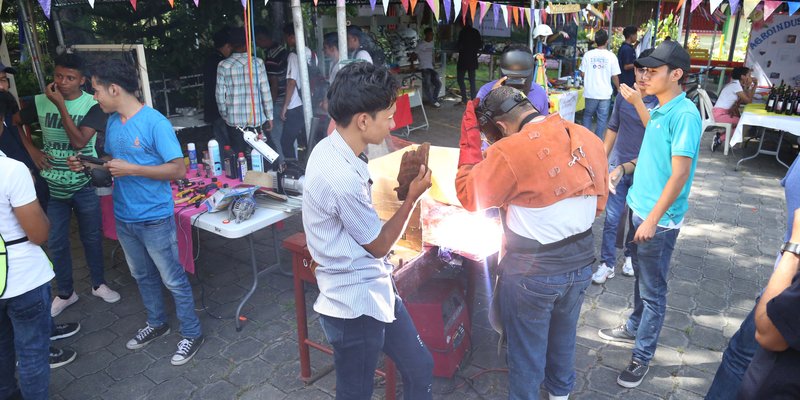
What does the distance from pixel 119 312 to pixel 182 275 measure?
110cm

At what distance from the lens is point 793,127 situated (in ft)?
22.5

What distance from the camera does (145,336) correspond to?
354cm

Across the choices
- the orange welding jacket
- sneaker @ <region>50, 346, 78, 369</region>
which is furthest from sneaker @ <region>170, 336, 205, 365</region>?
the orange welding jacket

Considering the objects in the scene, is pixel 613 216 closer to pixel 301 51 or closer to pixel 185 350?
pixel 301 51

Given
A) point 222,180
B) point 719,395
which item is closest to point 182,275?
point 222,180

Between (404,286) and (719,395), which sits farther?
(404,286)

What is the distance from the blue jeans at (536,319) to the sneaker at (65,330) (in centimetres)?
315

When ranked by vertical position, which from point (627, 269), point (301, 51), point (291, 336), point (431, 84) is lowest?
point (291, 336)

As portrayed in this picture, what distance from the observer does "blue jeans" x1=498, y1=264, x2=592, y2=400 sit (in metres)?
2.19

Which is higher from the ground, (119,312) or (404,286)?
(404,286)

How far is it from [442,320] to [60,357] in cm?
255

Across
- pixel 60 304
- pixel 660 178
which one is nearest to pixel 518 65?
pixel 660 178

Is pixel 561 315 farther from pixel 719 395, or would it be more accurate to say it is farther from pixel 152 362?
pixel 152 362

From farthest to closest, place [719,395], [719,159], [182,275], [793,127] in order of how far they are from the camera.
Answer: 1. [719,159]
2. [793,127]
3. [182,275]
4. [719,395]
